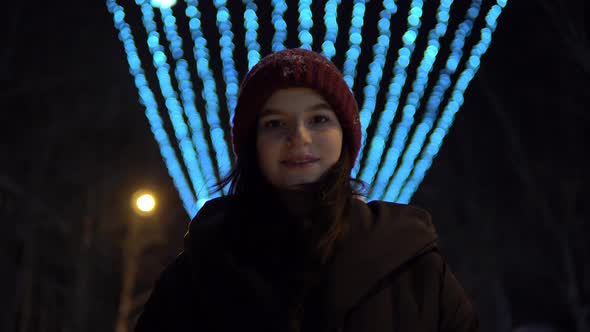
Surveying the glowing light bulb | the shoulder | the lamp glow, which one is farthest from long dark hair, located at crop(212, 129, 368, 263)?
the lamp glow

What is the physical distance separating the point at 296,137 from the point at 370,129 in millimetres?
9860

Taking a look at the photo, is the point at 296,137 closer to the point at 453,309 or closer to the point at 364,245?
the point at 364,245

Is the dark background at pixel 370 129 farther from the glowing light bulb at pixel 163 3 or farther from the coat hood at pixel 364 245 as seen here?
the coat hood at pixel 364 245

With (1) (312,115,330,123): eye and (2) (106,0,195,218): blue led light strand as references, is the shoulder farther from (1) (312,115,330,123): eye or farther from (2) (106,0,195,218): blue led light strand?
(2) (106,0,195,218): blue led light strand

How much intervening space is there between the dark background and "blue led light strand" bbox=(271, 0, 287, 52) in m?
0.13

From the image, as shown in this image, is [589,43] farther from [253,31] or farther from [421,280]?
[421,280]

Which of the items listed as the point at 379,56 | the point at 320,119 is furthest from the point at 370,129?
the point at 320,119

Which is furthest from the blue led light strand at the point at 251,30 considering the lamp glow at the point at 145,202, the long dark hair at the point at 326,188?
the long dark hair at the point at 326,188

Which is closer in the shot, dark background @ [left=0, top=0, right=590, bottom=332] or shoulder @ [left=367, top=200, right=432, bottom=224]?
shoulder @ [left=367, top=200, right=432, bottom=224]

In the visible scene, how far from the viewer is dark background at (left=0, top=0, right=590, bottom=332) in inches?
421

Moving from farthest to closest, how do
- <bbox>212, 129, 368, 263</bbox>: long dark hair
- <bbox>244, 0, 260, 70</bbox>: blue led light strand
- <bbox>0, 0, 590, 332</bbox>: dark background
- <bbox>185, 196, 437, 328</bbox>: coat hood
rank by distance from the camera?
1. <bbox>0, 0, 590, 332</bbox>: dark background
2. <bbox>244, 0, 260, 70</bbox>: blue led light strand
3. <bbox>212, 129, 368, 263</bbox>: long dark hair
4. <bbox>185, 196, 437, 328</bbox>: coat hood

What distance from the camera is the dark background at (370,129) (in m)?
10.7

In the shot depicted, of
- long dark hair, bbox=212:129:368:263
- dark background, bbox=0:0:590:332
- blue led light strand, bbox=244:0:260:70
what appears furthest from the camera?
dark background, bbox=0:0:590:332

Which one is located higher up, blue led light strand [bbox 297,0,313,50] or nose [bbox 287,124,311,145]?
blue led light strand [bbox 297,0,313,50]
